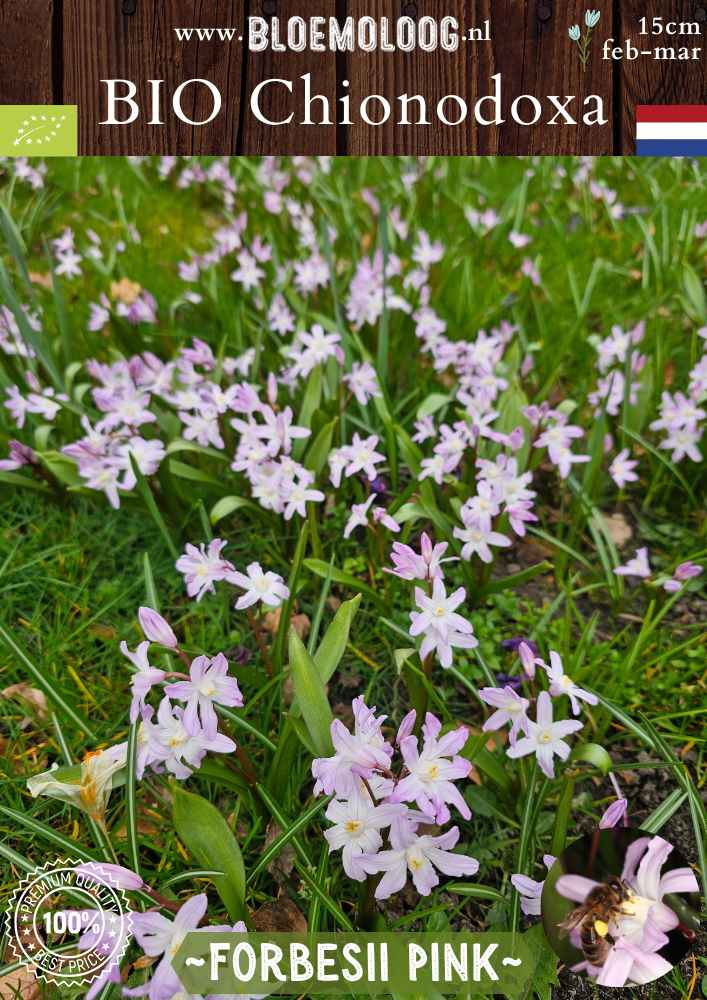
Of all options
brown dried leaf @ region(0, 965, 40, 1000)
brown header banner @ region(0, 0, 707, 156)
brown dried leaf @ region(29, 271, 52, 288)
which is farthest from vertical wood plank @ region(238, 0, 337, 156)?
brown dried leaf @ region(0, 965, 40, 1000)

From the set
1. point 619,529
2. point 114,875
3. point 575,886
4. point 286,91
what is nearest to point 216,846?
point 114,875

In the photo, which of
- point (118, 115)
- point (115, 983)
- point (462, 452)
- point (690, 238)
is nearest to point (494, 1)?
point (118, 115)

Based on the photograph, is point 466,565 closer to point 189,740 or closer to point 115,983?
point 189,740

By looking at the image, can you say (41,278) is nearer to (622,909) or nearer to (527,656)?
(527,656)

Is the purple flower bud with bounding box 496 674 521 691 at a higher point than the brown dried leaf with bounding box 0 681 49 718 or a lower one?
higher

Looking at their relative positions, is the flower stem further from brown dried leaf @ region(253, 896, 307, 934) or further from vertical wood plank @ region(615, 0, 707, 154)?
vertical wood plank @ region(615, 0, 707, 154)

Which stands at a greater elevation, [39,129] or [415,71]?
[415,71]
